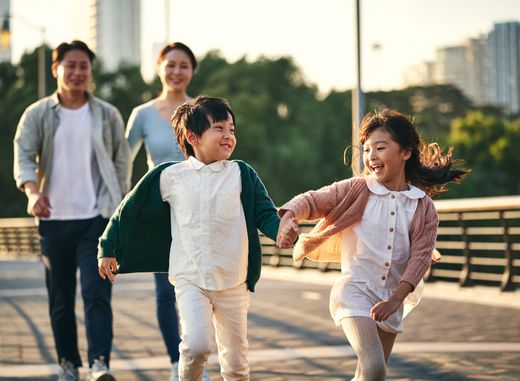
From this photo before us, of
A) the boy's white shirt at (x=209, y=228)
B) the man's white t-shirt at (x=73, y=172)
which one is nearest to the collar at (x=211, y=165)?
the boy's white shirt at (x=209, y=228)

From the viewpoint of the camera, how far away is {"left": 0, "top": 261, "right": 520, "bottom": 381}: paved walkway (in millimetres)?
7133

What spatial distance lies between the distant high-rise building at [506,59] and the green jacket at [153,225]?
157 metres

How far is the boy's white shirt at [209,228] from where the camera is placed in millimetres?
4836

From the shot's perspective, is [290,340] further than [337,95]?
No

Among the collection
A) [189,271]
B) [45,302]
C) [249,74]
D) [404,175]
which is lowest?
[45,302]

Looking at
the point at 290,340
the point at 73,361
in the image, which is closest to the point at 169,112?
the point at 73,361

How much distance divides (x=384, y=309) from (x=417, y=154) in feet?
2.49

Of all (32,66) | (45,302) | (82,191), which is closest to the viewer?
(82,191)

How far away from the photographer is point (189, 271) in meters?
4.86

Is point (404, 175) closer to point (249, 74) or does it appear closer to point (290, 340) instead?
point (290, 340)

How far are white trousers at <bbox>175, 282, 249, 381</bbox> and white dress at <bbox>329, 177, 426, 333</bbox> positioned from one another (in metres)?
0.40

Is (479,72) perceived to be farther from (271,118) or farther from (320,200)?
(320,200)

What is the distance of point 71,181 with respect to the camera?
263 inches

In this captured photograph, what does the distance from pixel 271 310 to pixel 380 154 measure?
24.1 feet
